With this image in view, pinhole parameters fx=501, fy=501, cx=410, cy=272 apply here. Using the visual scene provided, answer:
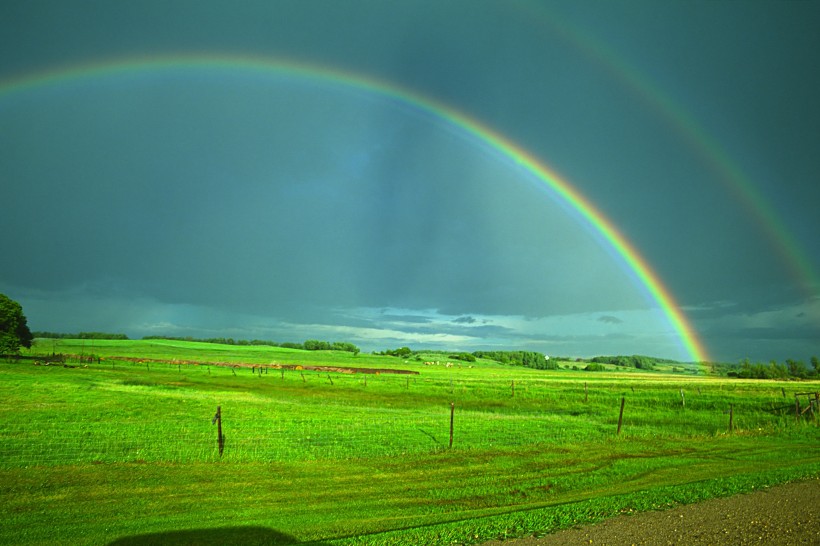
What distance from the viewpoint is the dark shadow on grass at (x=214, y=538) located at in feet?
31.4

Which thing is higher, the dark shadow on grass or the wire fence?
the dark shadow on grass

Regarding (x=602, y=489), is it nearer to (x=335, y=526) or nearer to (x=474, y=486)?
(x=474, y=486)

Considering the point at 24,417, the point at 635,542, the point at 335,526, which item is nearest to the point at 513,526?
the point at 635,542

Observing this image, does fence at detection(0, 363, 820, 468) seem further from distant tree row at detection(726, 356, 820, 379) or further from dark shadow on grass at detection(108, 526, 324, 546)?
distant tree row at detection(726, 356, 820, 379)

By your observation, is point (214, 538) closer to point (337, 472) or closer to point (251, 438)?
point (337, 472)

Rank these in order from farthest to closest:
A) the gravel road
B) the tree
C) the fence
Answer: the tree < the fence < the gravel road

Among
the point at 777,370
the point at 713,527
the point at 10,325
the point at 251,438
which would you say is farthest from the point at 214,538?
the point at 777,370

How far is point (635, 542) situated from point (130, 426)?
21.0 m

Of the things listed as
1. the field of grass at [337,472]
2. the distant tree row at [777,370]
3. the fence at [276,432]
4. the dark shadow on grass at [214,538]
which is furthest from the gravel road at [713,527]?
the distant tree row at [777,370]

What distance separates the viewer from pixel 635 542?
8.40m

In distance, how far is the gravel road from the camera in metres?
8.39

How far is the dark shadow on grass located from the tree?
98.4 metres

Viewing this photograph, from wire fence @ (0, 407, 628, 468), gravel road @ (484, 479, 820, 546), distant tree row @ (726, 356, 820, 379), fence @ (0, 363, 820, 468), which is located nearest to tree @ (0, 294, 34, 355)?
fence @ (0, 363, 820, 468)

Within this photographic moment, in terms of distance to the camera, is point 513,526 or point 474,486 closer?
point 513,526
